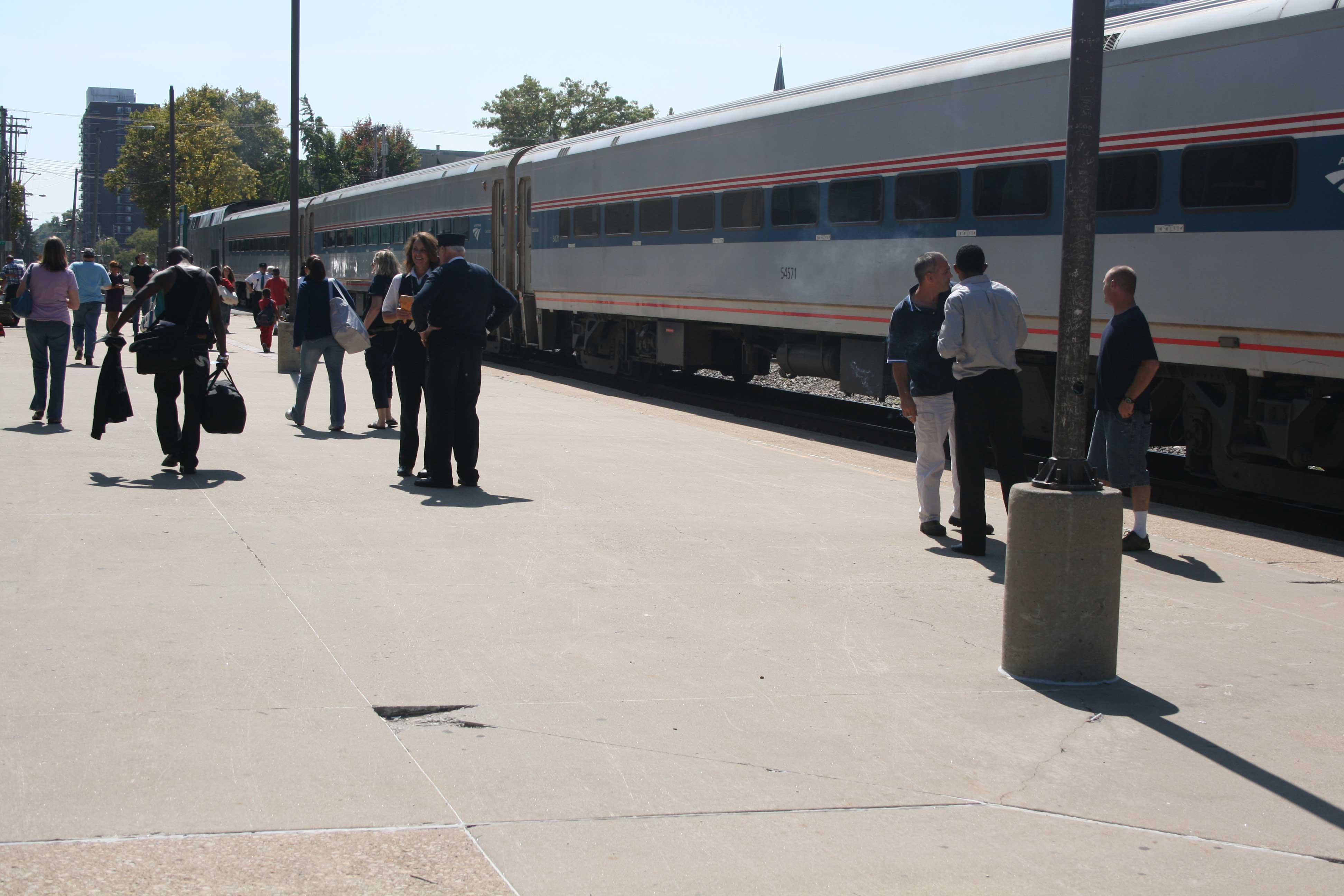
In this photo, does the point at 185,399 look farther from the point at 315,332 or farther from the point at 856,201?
the point at 856,201

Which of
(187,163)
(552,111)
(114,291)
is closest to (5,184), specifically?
(187,163)

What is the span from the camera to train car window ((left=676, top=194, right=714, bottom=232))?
56.7 feet

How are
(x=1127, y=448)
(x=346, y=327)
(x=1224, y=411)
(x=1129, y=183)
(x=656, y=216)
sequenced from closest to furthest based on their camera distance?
1. (x=1127, y=448)
2. (x=1224, y=411)
3. (x=1129, y=183)
4. (x=346, y=327)
5. (x=656, y=216)

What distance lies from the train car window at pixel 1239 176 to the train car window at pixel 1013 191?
157cm

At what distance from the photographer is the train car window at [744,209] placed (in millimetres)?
16141

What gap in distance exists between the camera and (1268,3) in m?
9.79

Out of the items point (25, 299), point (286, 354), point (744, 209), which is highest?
point (744, 209)

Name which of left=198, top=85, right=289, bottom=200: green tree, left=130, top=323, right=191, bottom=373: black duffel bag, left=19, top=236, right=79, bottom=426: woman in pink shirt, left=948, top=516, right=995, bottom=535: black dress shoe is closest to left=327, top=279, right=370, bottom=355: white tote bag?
left=19, top=236, right=79, bottom=426: woman in pink shirt

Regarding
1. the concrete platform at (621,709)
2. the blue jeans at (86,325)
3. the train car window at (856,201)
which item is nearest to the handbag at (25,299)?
the concrete platform at (621,709)

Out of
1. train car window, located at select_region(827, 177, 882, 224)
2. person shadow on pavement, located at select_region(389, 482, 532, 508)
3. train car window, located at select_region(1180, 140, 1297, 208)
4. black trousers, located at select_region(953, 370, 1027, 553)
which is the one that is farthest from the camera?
train car window, located at select_region(827, 177, 882, 224)

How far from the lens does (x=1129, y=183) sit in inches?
428

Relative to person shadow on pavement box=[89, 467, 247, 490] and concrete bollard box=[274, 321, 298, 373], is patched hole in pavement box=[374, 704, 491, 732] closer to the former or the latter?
person shadow on pavement box=[89, 467, 247, 490]

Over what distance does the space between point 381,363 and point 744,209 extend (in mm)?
5304

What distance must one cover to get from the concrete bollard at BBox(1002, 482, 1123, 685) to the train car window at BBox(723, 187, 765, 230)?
1107cm
